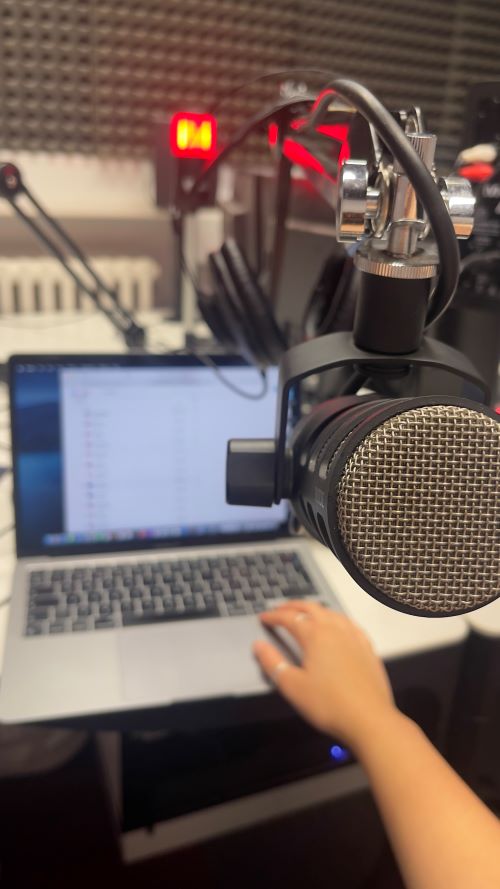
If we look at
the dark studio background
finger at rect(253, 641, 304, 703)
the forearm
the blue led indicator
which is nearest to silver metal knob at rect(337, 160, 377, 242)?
the forearm

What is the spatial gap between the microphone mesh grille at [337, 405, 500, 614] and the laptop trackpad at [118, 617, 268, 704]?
478 millimetres

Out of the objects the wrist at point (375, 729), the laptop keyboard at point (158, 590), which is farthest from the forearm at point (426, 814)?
the laptop keyboard at point (158, 590)

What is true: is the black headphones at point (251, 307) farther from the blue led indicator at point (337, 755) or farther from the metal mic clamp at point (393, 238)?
the blue led indicator at point (337, 755)

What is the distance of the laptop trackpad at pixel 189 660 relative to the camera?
0.67 meters

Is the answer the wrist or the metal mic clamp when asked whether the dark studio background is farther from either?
the metal mic clamp

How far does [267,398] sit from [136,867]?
0.73 m

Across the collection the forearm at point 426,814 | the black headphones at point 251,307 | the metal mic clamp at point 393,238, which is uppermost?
the metal mic clamp at point 393,238

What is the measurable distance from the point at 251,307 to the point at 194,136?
1.21 ft

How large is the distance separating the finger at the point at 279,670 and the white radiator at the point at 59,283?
1.61m

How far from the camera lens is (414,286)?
0.25 metres

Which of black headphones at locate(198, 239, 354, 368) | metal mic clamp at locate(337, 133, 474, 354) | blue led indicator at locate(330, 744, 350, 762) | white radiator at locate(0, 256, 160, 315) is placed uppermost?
metal mic clamp at locate(337, 133, 474, 354)

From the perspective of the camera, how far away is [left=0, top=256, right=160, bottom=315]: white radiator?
212 centimetres

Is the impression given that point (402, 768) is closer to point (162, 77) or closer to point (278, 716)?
point (278, 716)

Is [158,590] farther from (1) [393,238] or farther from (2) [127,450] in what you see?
(1) [393,238]
